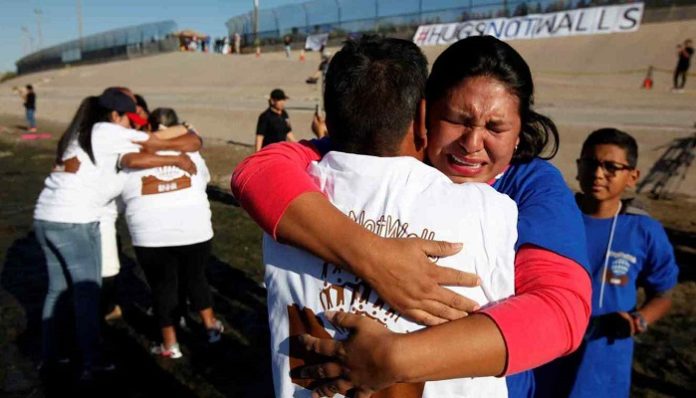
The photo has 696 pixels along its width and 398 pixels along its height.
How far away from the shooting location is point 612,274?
9.47ft

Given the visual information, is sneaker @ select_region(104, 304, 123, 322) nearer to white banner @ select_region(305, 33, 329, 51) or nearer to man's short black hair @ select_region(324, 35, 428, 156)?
man's short black hair @ select_region(324, 35, 428, 156)

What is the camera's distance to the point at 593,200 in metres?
3.00

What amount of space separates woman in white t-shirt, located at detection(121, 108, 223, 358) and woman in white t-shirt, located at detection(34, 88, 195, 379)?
15cm

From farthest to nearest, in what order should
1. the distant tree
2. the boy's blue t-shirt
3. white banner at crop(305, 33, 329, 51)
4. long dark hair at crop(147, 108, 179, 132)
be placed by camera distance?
white banner at crop(305, 33, 329, 51) < the distant tree < long dark hair at crop(147, 108, 179, 132) < the boy's blue t-shirt

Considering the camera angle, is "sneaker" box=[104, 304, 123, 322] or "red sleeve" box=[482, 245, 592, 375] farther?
"sneaker" box=[104, 304, 123, 322]

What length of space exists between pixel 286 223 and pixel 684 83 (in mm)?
21443

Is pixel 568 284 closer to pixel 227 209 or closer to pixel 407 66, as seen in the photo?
pixel 407 66

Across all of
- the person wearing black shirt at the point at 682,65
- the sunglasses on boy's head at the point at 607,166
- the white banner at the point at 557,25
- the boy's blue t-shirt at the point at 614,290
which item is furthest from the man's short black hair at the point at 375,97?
the white banner at the point at 557,25

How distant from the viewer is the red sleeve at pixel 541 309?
1.23 m

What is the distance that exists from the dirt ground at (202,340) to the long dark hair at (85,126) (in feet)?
5.96

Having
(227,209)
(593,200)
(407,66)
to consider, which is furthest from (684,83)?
(407,66)

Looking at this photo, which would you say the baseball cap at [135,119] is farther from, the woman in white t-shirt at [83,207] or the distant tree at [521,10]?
the distant tree at [521,10]

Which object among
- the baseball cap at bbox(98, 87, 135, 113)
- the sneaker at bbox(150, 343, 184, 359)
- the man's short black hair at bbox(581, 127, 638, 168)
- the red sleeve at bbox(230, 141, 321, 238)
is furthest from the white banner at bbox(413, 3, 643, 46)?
the red sleeve at bbox(230, 141, 321, 238)

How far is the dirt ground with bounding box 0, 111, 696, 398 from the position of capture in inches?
178
